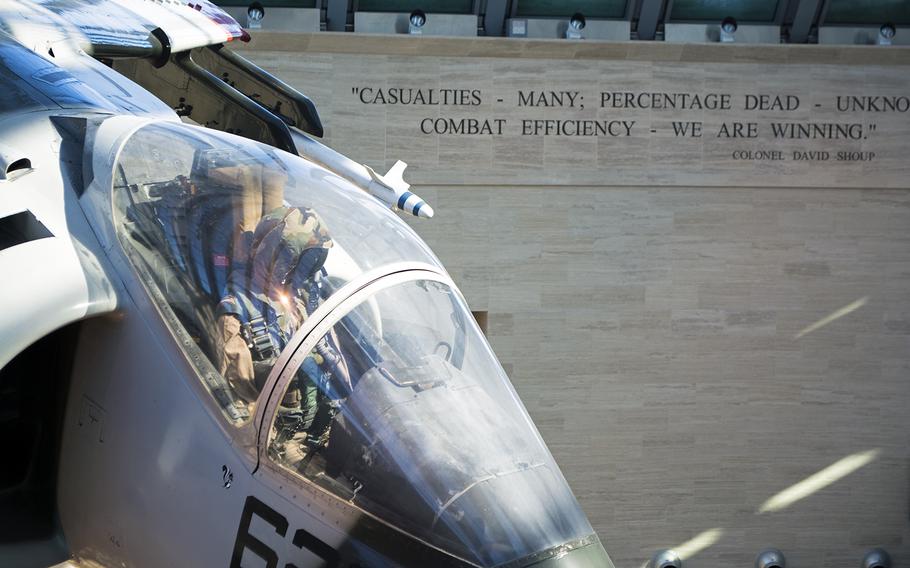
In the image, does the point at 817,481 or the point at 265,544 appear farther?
the point at 817,481

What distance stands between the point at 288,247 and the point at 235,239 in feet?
0.71

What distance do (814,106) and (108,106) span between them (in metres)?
9.42

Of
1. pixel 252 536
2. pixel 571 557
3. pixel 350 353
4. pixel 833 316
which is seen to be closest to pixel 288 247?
pixel 350 353

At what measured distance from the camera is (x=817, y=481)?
1229 cm

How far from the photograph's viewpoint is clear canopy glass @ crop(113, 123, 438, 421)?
368 cm

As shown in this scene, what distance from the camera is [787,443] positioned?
12281mm

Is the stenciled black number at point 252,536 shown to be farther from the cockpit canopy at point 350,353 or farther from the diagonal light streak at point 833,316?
the diagonal light streak at point 833,316

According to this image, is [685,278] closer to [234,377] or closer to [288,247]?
[288,247]

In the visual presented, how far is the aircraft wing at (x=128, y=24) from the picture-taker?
605 centimetres

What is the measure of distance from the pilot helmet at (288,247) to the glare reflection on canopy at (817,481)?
9.48 m

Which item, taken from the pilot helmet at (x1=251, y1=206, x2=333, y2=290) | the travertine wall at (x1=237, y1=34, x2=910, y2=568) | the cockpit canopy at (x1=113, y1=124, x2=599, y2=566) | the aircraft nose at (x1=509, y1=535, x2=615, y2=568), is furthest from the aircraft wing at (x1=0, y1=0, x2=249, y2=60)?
the travertine wall at (x1=237, y1=34, x2=910, y2=568)

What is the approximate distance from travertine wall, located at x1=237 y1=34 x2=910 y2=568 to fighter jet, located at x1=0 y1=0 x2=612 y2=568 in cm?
774

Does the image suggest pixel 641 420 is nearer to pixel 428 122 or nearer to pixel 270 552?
pixel 428 122

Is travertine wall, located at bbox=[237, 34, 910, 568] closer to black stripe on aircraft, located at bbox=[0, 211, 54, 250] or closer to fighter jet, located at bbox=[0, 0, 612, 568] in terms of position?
fighter jet, located at bbox=[0, 0, 612, 568]
